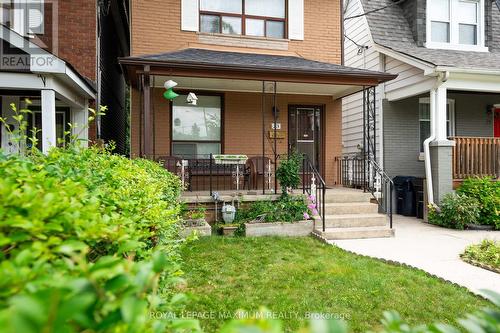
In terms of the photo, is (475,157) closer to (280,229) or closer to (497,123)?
(497,123)

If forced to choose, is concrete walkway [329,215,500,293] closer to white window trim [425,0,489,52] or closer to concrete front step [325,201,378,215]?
concrete front step [325,201,378,215]

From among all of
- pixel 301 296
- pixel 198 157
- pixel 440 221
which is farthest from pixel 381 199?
pixel 301 296

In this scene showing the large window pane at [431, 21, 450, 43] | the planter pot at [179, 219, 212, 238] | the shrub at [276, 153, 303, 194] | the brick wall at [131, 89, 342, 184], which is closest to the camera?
the planter pot at [179, 219, 212, 238]

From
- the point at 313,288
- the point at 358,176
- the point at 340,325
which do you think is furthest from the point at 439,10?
the point at 340,325

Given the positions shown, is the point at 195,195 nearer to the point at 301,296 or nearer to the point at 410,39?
the point at 301,296

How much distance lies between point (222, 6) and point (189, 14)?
979 millimetres

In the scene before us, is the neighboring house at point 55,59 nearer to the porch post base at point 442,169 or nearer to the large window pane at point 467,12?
the porch post base at point 442,169

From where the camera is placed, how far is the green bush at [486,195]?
27.6 feet

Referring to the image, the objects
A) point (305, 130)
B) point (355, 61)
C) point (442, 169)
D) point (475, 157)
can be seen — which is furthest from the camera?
point (355, 61)

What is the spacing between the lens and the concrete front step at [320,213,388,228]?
24.2 feet

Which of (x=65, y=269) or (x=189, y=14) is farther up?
(x=189, y=14)

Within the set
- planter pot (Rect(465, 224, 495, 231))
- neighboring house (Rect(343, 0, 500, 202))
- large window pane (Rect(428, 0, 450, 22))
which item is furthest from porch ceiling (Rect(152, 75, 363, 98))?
large window pane (Rect(428, 0, 450, 22))

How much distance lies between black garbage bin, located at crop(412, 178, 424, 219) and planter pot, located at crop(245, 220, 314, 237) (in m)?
4.27

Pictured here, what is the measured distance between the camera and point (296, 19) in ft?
33.9
